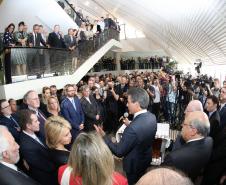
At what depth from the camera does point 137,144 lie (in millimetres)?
3104

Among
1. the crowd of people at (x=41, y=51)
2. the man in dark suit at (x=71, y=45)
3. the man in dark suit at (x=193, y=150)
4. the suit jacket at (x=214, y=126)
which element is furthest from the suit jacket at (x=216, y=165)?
the man in dark suit at (x=71, y=45)

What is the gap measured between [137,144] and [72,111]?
2590 millimetres

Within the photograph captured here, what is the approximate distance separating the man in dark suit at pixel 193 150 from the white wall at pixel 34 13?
398 inches

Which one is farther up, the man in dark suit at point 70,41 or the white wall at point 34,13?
the white wall at point 34,13

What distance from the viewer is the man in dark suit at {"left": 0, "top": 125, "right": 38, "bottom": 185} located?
206cm

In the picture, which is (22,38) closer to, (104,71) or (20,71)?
(20,71)

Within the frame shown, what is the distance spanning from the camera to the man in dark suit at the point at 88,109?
608cm

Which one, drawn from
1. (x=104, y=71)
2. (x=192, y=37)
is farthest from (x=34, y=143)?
(x=104, y=71)

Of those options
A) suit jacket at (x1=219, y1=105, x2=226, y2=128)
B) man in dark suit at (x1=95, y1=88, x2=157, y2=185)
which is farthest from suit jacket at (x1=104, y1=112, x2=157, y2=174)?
suit jacket at (x1=219, y1=105, x2=226, y2=128)

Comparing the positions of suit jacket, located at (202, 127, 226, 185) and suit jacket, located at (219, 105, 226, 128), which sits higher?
suit jacket, located at (219, 105, 226, 128)

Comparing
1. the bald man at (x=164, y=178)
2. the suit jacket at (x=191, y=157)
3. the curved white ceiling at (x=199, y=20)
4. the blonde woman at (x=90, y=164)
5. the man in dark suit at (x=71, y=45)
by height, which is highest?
the curved white ceiling at (x=199, y=20)

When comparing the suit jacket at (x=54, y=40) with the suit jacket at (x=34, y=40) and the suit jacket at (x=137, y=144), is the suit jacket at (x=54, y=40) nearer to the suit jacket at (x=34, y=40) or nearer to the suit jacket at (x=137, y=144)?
the suit jacket at (x=34, y=40)

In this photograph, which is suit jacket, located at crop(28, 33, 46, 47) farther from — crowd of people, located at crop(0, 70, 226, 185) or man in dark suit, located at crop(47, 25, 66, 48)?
crowd of people, located at crop(0, 70, 226, 185)

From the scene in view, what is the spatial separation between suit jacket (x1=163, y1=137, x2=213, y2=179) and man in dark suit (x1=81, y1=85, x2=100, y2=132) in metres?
3.58
